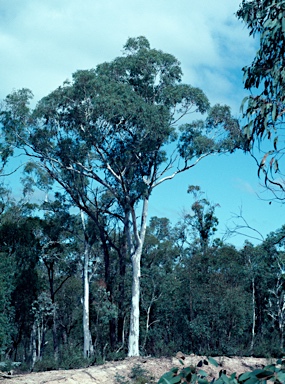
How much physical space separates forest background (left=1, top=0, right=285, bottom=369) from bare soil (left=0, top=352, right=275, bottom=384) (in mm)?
7298

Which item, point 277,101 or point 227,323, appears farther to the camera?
point 227,323

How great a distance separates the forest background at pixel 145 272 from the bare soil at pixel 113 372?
730 cm

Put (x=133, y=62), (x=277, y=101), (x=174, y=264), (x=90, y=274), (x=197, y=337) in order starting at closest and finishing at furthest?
(x=277, y=101), (x=133, y=62), (x=197, y=337), (x=90, y=274), (x=174, y=264)

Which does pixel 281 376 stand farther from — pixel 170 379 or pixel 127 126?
pixel 127 126

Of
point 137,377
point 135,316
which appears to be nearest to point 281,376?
point 137,377

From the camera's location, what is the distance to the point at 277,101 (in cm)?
776

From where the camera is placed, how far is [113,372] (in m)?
12.9

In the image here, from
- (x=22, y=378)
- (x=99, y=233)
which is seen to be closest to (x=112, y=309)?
(x=99, y=233)

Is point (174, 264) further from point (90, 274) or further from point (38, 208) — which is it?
point (38, 208)

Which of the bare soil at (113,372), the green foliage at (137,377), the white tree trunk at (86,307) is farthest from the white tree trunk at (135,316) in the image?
the green foliage at (137,377)

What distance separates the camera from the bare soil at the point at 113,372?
12008 mm

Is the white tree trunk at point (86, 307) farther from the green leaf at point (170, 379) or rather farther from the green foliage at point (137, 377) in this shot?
the green leaf at point (170, 379)

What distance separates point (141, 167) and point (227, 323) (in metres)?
8.85

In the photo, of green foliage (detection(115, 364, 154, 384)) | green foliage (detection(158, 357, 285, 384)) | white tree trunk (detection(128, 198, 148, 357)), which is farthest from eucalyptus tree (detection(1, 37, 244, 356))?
green foliage (detection(158, 357, 285, 384))
